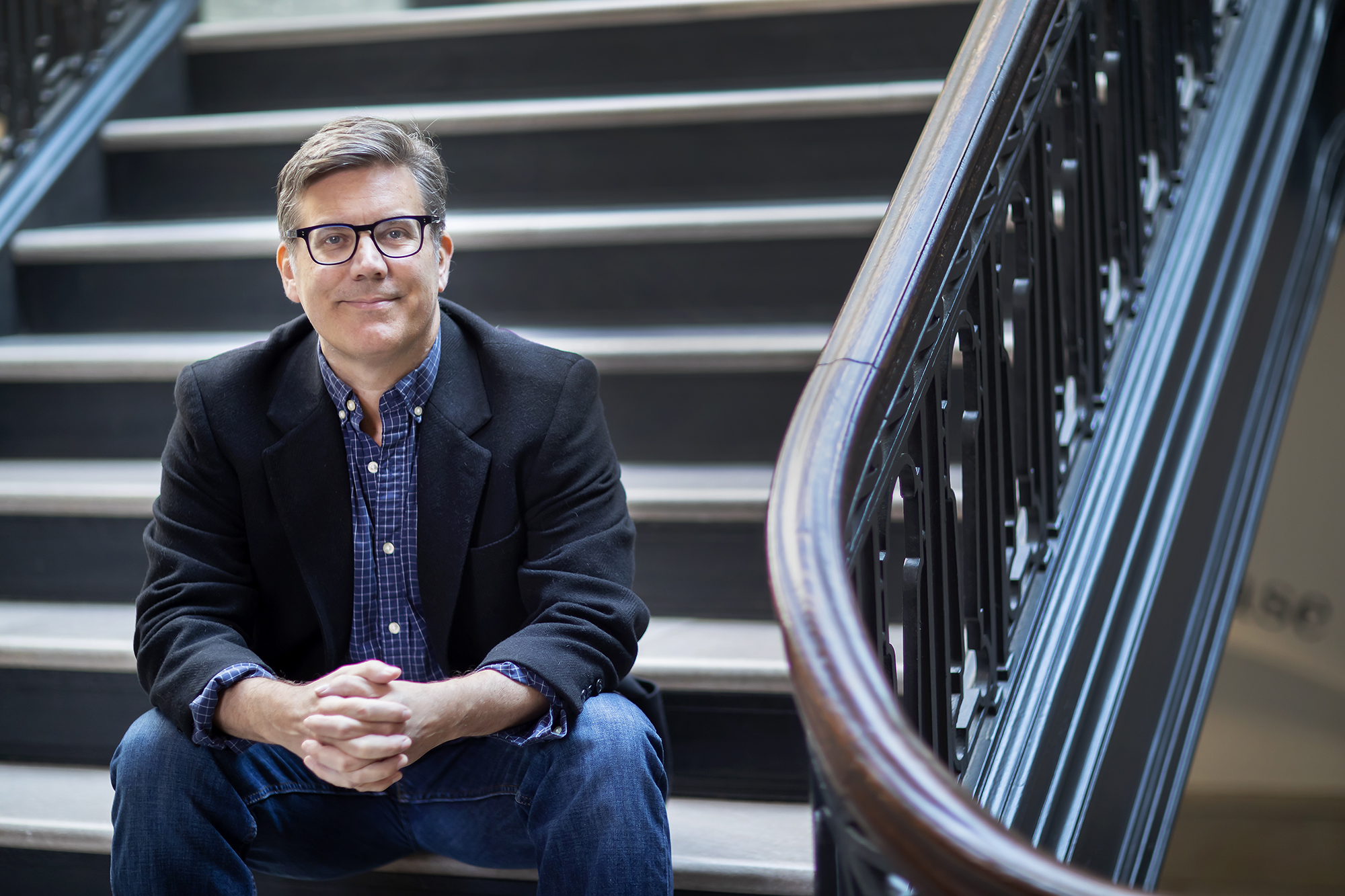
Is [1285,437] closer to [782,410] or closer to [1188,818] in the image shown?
[1188,818]

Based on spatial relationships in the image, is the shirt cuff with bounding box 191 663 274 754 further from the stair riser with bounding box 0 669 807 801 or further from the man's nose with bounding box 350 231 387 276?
the stair riser with bounding box 0 669 807 801

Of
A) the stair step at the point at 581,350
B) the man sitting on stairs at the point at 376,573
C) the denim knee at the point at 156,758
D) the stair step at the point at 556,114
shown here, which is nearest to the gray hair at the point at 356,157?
the man sitting on stairs at the point at 376,573

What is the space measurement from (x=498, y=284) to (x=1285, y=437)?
193 inches

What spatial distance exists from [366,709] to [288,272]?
62 cm

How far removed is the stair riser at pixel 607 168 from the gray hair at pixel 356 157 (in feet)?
3.54

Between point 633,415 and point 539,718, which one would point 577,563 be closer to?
point 539,718

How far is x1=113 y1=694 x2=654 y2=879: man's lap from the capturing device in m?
1.44

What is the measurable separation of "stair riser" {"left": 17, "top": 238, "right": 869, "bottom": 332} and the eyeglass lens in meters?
0.91

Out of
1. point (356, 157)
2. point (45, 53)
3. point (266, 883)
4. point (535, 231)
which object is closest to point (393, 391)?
point (356, 157)

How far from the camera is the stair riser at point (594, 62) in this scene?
8.91 feet

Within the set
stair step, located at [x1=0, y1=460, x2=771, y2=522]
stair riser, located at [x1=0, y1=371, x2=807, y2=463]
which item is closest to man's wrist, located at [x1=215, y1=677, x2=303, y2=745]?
stair step, located at [x1=0, y1=460, x2=771, y2=522]

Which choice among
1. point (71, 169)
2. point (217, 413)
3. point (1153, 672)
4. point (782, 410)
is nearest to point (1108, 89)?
point (782, 410)

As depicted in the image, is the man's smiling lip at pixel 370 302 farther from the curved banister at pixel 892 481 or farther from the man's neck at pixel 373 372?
the curved banister at pixel 892 481

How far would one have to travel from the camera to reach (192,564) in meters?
1.54
